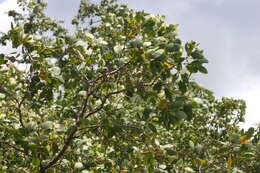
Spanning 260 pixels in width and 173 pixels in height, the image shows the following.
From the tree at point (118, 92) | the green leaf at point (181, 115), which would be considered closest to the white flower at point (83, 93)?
the tree at point (118, 92)

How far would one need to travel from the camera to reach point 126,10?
4430 millimetres

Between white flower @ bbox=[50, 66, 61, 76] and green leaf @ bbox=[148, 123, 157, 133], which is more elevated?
white flower @ bbox=[50, 66, 61, 76]

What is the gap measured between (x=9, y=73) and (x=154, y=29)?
1.55m

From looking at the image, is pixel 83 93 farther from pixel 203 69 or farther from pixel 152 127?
pixel 203 69

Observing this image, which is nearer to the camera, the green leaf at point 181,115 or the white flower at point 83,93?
the green leaf at point 181,115

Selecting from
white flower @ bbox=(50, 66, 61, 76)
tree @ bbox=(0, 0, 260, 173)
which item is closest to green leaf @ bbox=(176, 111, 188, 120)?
tree @ bbox=(0, 0, 260, 173)

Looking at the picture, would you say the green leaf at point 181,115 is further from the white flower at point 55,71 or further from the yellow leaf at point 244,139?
the white flower at point 55,71

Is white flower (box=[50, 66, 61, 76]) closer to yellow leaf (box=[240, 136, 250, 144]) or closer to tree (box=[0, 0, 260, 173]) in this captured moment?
tree (box=[0, 0, 260, 173])

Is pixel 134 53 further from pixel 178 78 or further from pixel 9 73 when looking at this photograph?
pixel 9 73

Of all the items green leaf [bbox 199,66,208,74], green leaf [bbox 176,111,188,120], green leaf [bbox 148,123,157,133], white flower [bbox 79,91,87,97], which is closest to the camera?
green leaf [bbox 176,111,188,120]

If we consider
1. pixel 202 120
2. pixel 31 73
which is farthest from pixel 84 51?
pixel 202 120

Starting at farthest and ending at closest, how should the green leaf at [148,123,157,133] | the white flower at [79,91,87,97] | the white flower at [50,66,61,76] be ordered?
the white flower at [79,91,87,97] < the green leaf at [148,123,157,133] < the white flower at [50,66,61,76]

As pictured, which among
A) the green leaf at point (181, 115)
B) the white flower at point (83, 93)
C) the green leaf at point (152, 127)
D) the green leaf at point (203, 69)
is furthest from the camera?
the white flower at point (83, 93)

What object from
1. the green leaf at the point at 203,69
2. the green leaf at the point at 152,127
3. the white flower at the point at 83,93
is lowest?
the green leaf at the point at 152,127
